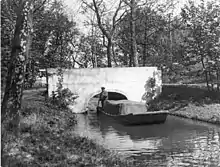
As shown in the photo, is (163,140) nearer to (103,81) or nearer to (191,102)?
(191,102)

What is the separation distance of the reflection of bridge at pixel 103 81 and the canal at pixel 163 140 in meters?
3.20

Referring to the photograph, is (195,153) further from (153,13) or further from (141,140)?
(153,13)

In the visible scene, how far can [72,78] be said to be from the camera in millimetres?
26578

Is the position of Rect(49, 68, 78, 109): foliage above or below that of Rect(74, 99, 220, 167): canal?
above

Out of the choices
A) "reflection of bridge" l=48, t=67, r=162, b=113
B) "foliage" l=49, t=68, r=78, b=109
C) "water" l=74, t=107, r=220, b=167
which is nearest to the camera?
"water" l=74, t=107, r=220, b=167

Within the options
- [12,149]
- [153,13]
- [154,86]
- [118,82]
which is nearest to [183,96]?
[154,86]

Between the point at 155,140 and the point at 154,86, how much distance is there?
1266 cm

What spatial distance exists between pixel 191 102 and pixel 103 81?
6723 millimetres

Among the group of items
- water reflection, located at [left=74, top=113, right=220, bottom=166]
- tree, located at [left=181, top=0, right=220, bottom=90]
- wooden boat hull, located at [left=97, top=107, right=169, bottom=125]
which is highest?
tree, located at [left=181, top=0, right=220, bottom=90]

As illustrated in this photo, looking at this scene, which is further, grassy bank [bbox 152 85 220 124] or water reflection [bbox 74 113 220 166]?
grassy bank [bbox 152 85 220 124]

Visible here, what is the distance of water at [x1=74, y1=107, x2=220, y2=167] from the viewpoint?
12.2 m

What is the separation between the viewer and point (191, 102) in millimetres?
25078

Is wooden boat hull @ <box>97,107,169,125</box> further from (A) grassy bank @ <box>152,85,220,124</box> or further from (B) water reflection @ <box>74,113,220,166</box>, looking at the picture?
(A) grassy bank @ <box>152,85,220,124</box>

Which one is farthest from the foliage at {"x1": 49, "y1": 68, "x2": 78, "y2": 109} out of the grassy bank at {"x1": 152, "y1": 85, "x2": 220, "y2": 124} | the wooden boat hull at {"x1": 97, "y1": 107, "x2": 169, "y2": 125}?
the grassy bank at {"x1": 152, "y1": 85, "x2": 220, "y2": 124}
